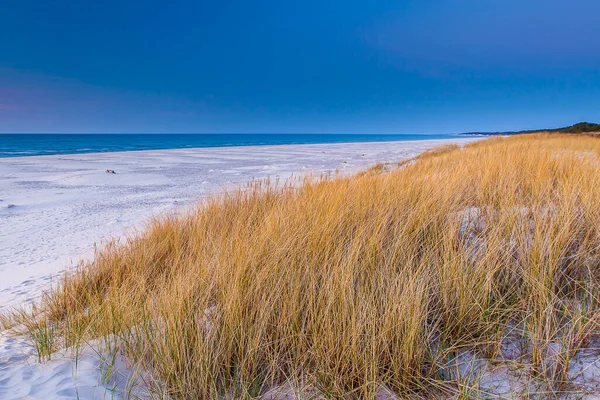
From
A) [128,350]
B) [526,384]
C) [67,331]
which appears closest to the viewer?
[526,384]

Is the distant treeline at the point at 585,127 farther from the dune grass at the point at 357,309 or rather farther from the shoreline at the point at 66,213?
the dune grass at the point at 357,309

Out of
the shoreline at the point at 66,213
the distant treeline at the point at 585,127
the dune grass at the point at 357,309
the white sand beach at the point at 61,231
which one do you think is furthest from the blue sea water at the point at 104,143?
the distant treeline at the point at 585,127

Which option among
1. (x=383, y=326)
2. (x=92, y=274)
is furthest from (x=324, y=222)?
(x=92, y=274)

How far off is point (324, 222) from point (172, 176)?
848cm

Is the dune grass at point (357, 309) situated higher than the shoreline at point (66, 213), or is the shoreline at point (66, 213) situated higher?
the dune grass at point (357, 309)

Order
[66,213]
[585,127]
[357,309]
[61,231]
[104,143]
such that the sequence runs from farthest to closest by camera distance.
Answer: [104,143], [585,127], [66,213], [61,231], [357,309]

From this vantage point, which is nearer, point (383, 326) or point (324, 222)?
point (383, 326)

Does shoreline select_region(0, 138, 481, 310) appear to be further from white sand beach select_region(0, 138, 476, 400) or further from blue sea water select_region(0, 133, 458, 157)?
blue sea water select_region(0, 133, 458, 157)

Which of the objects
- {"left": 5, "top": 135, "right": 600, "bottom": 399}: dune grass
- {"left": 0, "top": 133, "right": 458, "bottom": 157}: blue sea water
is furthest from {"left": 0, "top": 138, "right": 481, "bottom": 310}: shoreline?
{"left": 0, "top": 133, "right": 458, "bottom": 157}: blue sea water

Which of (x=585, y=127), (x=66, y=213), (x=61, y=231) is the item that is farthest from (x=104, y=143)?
(x=585, y=127)

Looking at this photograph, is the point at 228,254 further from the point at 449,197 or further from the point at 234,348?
the point at 449,197

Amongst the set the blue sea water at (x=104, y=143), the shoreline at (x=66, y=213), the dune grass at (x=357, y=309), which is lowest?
the shoreline at (x=66, y=213)

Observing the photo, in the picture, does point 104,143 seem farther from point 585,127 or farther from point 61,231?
point 585,127

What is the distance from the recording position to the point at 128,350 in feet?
4.53
